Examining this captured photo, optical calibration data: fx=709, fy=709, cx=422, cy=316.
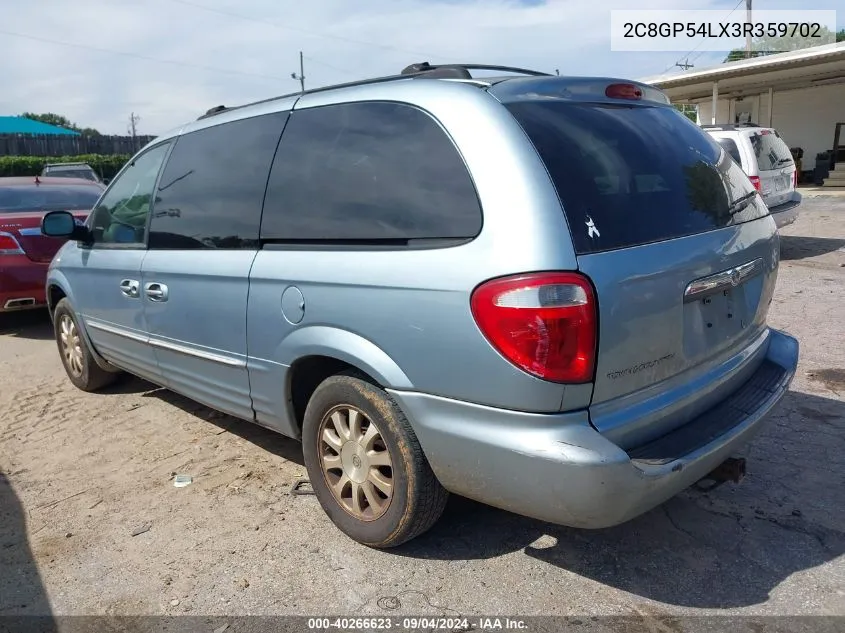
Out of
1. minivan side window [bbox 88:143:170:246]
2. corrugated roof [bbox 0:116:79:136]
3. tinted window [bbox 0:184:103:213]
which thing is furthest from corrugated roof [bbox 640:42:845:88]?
corrugated roof [bbox 0:116:79:136]

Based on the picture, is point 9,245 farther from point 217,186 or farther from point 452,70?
point 452,70

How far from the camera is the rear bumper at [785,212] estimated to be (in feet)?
31.0

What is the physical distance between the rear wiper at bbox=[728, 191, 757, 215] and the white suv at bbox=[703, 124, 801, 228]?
646cm

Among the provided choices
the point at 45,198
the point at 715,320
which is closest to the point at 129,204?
the point at 715,320

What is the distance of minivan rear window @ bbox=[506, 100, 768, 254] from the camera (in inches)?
95.9

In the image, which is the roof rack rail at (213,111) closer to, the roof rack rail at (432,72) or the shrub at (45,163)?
the roof rack rail at (432,72)

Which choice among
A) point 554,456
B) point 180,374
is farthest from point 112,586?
point 554,456

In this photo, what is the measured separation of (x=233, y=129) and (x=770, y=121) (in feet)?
74.0

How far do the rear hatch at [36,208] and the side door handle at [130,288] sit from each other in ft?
11.3

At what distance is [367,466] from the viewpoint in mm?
2916

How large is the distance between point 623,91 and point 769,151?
25.9ft

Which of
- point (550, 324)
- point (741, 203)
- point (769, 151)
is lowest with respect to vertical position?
point (550, 324)

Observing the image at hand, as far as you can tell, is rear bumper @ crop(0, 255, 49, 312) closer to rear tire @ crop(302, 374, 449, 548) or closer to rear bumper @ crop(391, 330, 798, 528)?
rear tire @ crop(302, 374, 449, 548)

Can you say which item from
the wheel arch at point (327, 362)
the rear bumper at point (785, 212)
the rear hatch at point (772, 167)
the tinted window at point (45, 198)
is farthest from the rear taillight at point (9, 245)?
the rear bumper at point (785, 212)
